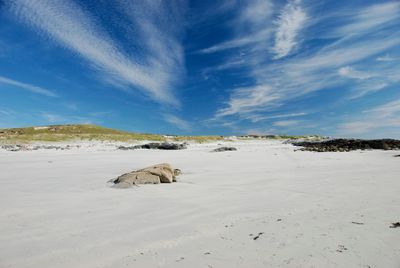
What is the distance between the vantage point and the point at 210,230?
3.76 m

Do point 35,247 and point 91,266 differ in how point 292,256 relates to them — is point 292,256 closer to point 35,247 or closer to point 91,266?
point 91,266

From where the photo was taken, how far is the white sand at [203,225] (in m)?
2.95

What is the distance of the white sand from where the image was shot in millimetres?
2953

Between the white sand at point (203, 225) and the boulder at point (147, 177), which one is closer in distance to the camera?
the white sand at point (203, 225)

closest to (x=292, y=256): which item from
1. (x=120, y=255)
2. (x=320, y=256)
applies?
(x=320, y=256)

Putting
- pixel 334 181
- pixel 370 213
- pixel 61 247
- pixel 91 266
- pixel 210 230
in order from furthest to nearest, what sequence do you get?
1. pixel 334 181
2. pixel 370 213
3. pixel 210 230
4. pixel 61 247
5. pixel 91 266

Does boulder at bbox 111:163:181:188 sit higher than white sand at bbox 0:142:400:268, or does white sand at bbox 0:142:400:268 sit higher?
boulder at bbox 111:163:181:188

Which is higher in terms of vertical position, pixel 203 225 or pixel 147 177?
pixel 147 177

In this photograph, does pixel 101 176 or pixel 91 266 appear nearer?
pixel 91 266

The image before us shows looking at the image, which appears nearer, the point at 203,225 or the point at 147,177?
the point at 203,225

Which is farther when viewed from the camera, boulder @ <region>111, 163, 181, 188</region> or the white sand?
boulder @ <region>111, 163, 181, 188</region>

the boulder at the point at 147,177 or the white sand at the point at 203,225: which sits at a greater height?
the boulder at the point at 147,177

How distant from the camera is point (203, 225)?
397 centimetres

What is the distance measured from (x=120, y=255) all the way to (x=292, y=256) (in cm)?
168
